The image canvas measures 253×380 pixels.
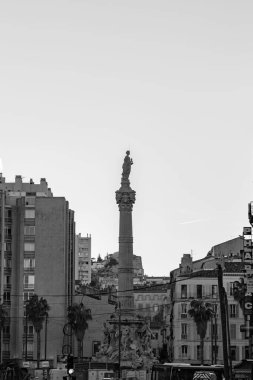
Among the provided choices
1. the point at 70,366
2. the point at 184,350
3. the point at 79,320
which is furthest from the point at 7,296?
the point at 70,366

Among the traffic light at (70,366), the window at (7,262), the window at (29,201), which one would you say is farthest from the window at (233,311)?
the traffic light at (70,366)

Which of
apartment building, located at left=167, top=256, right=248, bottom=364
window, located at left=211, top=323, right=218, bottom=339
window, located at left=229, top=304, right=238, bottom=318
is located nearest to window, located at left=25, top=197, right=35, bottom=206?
apartment building, located at left=167, top=256, right=248, bottom=364

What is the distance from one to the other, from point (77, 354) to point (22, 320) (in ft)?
43.4

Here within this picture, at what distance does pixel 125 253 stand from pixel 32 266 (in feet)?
103

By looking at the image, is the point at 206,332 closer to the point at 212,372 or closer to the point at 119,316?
the point at 119,316

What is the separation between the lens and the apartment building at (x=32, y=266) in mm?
147625

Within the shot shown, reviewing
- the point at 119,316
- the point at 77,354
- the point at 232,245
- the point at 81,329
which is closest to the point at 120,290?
the point at 119,316

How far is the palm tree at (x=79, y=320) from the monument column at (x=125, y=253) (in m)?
23.8

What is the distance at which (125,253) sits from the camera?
396ft

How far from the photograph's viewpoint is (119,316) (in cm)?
11944

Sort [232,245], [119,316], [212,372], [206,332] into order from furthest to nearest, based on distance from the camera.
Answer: [232,245] < [206,332] < [119,316] < [212,372]

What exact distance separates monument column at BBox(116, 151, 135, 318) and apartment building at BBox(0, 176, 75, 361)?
90.5 feet

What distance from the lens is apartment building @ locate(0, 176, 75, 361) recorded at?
5812 inches

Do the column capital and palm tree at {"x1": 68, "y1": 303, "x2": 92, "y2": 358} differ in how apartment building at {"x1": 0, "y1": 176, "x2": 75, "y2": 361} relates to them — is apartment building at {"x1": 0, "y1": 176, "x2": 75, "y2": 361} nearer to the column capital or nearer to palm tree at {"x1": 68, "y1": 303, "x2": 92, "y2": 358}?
palm tree at {"x1": 68, "y1": 303, "x2": 92, "y2": 358}
